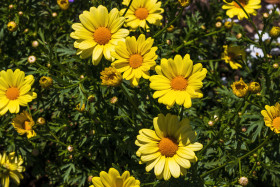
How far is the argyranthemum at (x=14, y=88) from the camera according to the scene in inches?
108

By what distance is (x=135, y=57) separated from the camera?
2.40 m

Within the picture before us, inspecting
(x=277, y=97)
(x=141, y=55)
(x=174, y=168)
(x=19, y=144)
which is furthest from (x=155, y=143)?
(x=19, y=144)

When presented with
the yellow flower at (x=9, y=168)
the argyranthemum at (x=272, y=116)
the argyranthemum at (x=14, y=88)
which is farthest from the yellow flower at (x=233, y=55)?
the yellow flower at (x=9, y=168)

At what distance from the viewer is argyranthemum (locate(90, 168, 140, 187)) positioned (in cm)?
214

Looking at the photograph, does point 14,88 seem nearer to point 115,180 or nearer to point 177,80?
point 115,180

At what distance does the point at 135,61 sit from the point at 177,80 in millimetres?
396

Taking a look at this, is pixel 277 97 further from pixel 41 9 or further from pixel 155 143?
pixel 41 9

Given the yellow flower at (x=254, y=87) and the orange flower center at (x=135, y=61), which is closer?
Answer: the yellow flower at (x=254, y=87)

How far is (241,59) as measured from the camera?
11.5 ft

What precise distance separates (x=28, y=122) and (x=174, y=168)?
1560 millimetres

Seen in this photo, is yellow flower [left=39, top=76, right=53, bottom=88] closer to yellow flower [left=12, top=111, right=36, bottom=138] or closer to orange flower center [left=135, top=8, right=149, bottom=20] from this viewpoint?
yellow flower [left=12, top=111, right=36, bottom=138]

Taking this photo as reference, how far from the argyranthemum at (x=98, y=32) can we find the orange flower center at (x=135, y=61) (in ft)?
0.64

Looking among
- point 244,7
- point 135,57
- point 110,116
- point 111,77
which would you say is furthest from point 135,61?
point 244,7

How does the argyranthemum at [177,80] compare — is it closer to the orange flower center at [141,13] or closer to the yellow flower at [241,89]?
the yellow flower at [241,89]
